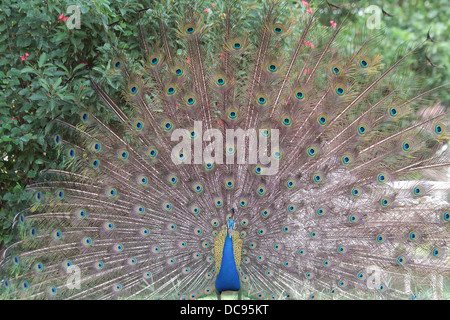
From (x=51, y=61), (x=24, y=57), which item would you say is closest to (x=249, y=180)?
(x=51, y=61)

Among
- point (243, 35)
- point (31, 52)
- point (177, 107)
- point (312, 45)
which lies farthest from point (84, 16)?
point (312, 45)

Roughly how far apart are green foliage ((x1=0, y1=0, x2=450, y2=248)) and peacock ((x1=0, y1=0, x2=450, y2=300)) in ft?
0.45

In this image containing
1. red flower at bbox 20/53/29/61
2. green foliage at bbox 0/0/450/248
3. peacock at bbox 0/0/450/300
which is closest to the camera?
peacock at bbox 0/0/450/300

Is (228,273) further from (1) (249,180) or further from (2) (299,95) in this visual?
(2) (299,95)

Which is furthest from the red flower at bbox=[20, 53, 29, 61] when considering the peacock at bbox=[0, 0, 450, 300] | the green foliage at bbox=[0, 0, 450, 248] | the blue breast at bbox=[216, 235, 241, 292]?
the blue breast at bbox=[216, 235, 241, 292]

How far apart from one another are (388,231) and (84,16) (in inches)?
108

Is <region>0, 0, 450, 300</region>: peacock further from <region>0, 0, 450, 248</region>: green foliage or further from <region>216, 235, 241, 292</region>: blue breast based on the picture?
<region>0, 0, 450, 248</region>: green foliage

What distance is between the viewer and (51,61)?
3.59 meters

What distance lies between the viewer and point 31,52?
3.56m

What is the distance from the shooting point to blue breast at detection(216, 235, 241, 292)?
10.6ft

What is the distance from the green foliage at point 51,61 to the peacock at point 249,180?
0.14m

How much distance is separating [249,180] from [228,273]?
698 millimetres

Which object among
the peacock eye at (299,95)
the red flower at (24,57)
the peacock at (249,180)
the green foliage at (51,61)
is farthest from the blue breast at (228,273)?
the red flower at (24,57)

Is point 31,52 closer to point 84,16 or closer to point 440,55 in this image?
point 84,16
